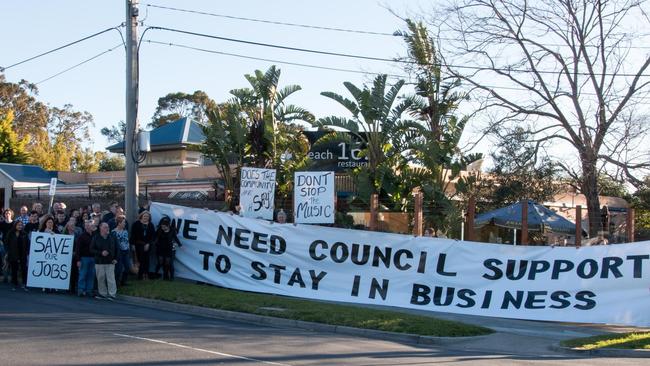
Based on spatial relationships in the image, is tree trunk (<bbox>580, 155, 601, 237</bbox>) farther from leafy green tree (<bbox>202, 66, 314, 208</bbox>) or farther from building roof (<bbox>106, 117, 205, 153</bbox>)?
building roof (<bbox>106, 117, 205, 153</bbox>)

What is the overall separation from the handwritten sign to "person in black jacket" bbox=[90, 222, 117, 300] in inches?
158

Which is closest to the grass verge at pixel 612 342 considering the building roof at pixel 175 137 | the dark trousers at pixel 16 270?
the dark trousers at pixel 16 270

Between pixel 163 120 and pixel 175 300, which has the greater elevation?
pixel 163 120

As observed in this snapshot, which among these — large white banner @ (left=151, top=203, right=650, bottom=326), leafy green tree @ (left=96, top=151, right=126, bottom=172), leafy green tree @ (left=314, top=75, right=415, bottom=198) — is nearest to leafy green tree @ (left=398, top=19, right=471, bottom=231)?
leafy green tree @ (left=314, top=75, right=415, bottom=198)

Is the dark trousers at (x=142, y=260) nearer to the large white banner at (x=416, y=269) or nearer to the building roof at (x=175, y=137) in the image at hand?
the large white banner at (x=416, y=269)

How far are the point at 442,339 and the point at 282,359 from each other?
340cm

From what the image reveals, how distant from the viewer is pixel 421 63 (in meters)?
23.2

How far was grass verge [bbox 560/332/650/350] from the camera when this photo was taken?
1176 cm

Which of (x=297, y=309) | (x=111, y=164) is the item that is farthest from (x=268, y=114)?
(x=111, y=164)

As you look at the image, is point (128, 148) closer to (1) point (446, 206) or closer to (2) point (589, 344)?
(1) point (446, 206)

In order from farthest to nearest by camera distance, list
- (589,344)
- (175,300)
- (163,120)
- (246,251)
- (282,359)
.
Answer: (163,120) → (246,251) → (175,300) → (589,344) → (282,359)

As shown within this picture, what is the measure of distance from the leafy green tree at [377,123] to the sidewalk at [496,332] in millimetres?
8548

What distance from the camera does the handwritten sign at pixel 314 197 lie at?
16.5 m

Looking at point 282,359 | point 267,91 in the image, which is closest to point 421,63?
point 267,91
